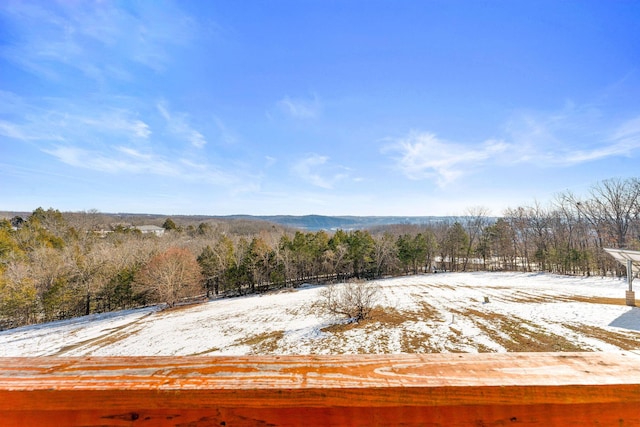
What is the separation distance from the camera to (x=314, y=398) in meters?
0.77

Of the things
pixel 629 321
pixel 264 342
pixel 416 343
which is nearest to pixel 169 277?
pixel 264 342

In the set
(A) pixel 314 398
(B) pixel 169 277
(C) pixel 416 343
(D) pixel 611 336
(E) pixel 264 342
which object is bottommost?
(E) pixel 264 342

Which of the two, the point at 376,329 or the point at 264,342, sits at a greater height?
the point at 376,329

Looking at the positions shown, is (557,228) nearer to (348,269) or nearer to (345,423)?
(348,269)

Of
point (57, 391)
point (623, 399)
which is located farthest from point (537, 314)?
point (57, 391)

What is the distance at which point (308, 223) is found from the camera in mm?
190875

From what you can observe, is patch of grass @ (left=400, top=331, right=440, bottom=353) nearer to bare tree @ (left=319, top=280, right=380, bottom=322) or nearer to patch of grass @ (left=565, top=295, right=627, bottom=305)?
bare tree @ (left=319, top=280, right=380, bottom=322)

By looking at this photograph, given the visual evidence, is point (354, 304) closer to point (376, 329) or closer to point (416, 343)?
point (376, 329)

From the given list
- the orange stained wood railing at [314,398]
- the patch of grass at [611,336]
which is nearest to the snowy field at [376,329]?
the patch of grass at [611,336]

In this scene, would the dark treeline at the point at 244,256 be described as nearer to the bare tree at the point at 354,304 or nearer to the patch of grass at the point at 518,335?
the bare tree at the point at 354,304

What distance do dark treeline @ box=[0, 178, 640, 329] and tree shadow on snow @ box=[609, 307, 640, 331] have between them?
917 inches

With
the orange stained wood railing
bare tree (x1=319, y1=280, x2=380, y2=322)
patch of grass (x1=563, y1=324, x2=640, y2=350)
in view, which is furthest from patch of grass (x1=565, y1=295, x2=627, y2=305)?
the orange stained wood railing

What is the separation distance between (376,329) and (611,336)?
35.1 ft

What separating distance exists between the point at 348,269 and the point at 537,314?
1055 inches
